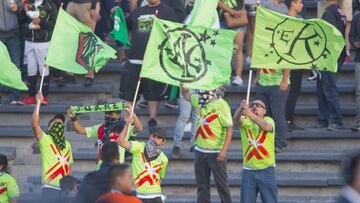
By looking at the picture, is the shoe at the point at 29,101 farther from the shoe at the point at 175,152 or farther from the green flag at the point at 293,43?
the green flag at the point at 293,43

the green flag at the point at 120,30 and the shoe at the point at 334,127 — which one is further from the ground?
the green flag at the point at 120,30

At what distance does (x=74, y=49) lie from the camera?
751 inches

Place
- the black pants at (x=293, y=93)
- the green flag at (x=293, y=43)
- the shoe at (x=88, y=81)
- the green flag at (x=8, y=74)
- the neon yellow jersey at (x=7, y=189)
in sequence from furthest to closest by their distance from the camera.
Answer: the shoe at (x=88, y=81), the black pants at (x=293, y=93), the green flag at (x=8, y=74), the neon yellow jersey at (x=7, y=189), the green flag at (x=293, y=43)

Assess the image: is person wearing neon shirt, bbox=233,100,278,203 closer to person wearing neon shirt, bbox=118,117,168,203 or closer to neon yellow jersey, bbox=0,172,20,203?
person wearing neon shirt, bbox=118,117,168,203

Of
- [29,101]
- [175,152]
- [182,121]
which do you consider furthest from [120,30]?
[175,152]

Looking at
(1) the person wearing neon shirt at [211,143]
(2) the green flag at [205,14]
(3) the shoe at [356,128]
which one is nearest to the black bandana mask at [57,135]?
(1) the person wearing neon shirt at [211,143]

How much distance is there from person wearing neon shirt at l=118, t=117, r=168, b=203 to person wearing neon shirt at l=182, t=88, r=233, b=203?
0.70 meters

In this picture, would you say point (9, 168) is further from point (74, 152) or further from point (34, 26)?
point (34, 26)

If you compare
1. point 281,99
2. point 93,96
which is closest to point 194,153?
point 281,99

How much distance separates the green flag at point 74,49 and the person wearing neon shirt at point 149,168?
4.86 feet

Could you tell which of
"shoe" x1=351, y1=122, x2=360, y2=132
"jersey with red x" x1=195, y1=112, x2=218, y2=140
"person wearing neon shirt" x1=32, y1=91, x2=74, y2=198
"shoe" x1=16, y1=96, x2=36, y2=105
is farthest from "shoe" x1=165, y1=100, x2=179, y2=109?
"person wearing neon shirt" x1=32, y1=91, x2=74, y2=198

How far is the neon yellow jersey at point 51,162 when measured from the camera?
18.6 meters

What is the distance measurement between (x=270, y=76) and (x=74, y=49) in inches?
105

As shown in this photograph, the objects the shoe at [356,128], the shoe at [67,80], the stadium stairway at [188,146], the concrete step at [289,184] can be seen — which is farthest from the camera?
the shoe at [67,80]
